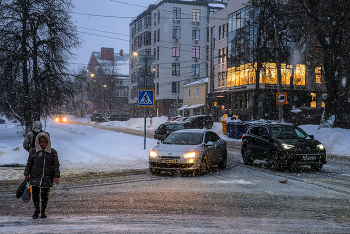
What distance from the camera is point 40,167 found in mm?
6980

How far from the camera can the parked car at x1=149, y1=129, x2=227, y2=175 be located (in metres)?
12.8

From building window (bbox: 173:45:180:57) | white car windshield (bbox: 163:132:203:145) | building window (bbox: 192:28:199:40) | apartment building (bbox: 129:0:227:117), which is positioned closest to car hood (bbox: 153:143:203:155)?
white car windshield (bbox: 163:132:203:145)

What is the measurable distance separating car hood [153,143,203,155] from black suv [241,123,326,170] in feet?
8.30

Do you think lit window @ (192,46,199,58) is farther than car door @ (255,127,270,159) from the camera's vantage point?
Yes

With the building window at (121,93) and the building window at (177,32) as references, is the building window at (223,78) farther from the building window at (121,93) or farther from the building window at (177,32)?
the building window at (121,93)

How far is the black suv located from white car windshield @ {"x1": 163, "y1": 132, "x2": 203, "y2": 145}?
2.37 meters

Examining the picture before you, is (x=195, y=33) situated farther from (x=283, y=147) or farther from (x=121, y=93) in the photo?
(x=283, y=147)

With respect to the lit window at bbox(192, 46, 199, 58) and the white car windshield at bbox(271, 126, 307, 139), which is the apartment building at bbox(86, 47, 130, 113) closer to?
the lit window at bbox(192, 46, 199, 58)

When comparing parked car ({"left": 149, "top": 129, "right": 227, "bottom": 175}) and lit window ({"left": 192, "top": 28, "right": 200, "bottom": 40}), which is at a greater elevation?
lit window ({"left": 192, "top": 28, "right": 200, "bottom": 40})

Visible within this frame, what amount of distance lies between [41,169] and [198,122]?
38.4m

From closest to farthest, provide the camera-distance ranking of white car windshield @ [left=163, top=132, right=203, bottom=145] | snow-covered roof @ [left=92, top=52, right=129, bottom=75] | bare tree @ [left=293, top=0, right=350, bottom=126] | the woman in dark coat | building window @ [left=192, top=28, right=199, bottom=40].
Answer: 1. the woman in dark coat
2. white car windshield @ [left=163, top=132, right=203, bottom=145]
3. bare tree @ [left=293, top=0, right=350, bottom=126]
4. building window @ [left=192, top=28, right=199, bottom=40]
5. snow-covered roof @ [left=92, top=52, right=129, bottom=75]

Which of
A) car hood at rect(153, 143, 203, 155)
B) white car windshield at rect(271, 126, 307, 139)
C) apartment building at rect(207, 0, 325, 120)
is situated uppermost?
apartment building at rect(207, 0, 325, 120)

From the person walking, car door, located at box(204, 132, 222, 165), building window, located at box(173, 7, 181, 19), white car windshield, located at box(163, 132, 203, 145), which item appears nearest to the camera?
the person walking

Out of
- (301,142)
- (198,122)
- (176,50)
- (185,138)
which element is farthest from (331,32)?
(176,50)
